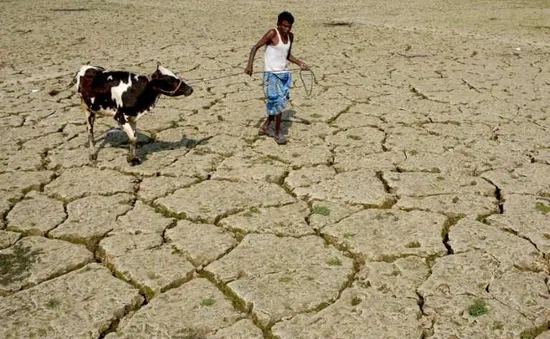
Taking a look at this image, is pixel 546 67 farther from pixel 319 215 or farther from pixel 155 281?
pixel 155 281

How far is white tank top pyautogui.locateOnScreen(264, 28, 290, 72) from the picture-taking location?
474cm

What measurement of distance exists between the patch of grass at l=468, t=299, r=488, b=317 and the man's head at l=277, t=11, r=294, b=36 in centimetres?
271

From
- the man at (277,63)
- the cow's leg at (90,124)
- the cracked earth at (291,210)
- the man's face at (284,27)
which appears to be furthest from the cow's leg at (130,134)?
the man's face at (284,27)

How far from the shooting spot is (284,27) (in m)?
4.64

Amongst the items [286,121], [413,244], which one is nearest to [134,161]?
[286,121]

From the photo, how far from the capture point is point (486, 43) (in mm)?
9180

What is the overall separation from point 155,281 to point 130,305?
212mm

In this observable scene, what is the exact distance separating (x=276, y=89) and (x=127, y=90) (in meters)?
1.29

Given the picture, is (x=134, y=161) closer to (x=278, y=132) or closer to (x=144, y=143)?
(x=144, y=143)

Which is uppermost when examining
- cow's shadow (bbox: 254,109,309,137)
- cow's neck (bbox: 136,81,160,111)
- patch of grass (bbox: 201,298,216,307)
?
cow's neck (bbox: 136,81,160,111)

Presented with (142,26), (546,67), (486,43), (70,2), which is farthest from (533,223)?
(70,2)

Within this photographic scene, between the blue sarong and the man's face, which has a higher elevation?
the man's face

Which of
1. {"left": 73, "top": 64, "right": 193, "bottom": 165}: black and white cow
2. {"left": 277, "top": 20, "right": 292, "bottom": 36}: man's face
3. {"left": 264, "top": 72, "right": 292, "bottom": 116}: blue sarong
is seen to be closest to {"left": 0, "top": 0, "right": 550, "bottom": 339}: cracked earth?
{"left": 264, "top": 72, "right": 292, "bottom": 116}: blue sarong

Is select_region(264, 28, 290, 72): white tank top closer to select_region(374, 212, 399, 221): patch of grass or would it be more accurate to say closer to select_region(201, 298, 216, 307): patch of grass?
select_region(374, 212, 399, 221): patch of grass
